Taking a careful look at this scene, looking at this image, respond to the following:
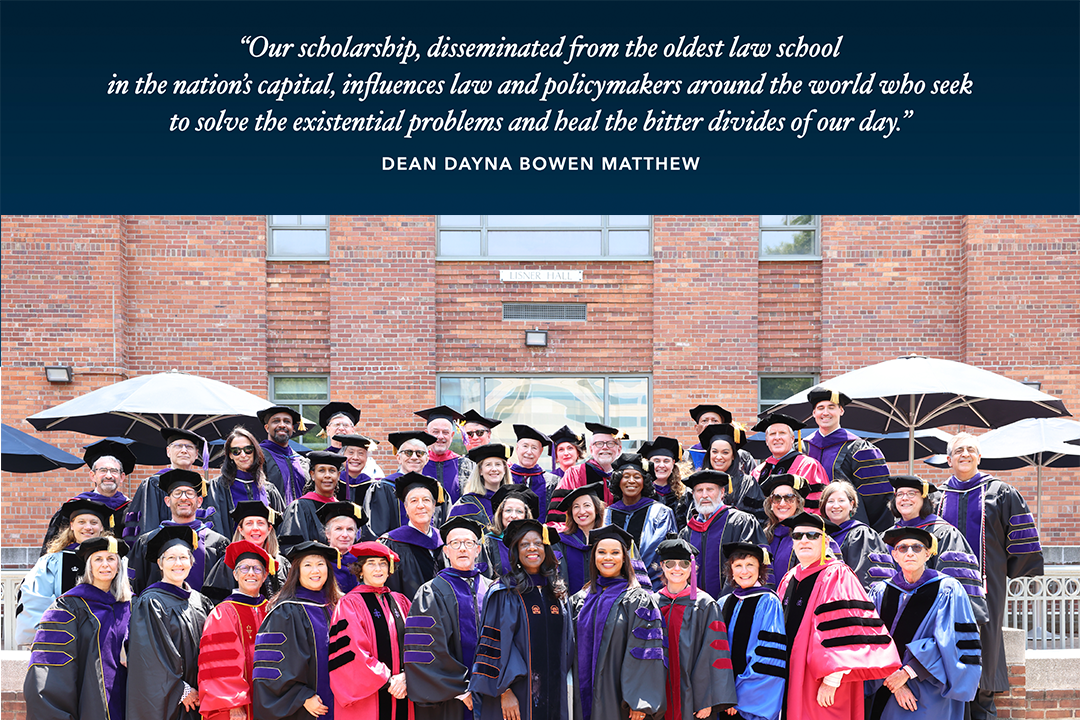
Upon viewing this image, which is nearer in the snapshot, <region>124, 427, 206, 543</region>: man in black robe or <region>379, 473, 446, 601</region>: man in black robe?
<region>379, 473, 446, 601</region>: man in black robe

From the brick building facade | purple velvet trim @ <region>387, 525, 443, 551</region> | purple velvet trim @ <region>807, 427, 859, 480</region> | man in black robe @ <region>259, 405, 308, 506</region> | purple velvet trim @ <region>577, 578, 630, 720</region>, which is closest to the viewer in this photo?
purple velvet trim @ <region>577, 578, 630, 720</region>

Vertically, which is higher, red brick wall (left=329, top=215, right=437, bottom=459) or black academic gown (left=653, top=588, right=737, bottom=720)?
red brick wall (left=329, top=215, right=437, bottom=459)

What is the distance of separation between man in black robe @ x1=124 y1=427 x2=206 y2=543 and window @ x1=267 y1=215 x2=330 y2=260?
740 centimetres

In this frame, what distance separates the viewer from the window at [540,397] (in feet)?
50.0

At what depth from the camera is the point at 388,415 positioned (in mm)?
Result: 14984

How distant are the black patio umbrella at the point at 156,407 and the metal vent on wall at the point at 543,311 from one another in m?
4.82

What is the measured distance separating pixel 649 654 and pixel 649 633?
0.40 ft

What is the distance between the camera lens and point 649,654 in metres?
6.21

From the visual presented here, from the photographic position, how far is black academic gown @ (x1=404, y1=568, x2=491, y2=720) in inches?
248

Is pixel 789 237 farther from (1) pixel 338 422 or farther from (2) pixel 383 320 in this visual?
(1) pixel 338 422

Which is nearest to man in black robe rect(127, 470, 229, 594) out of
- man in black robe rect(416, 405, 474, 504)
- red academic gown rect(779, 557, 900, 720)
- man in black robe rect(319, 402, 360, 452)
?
man in black robe rect(319, 402, 360, 452)

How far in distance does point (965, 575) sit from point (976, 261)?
8.58m

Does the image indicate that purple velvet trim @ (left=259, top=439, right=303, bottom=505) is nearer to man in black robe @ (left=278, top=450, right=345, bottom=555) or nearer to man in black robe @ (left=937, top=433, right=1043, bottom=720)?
man in black robe @ (left=278, top=450, right=345, bottom=555)

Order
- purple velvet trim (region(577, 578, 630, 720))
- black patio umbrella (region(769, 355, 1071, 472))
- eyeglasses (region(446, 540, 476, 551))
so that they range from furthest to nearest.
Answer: black patio umbrella (region(769, 355, 1071, 472))
eyeglasses (region(446, 540, 476, 551))
purple velvet trim (region(577, 578, 630, 720))
